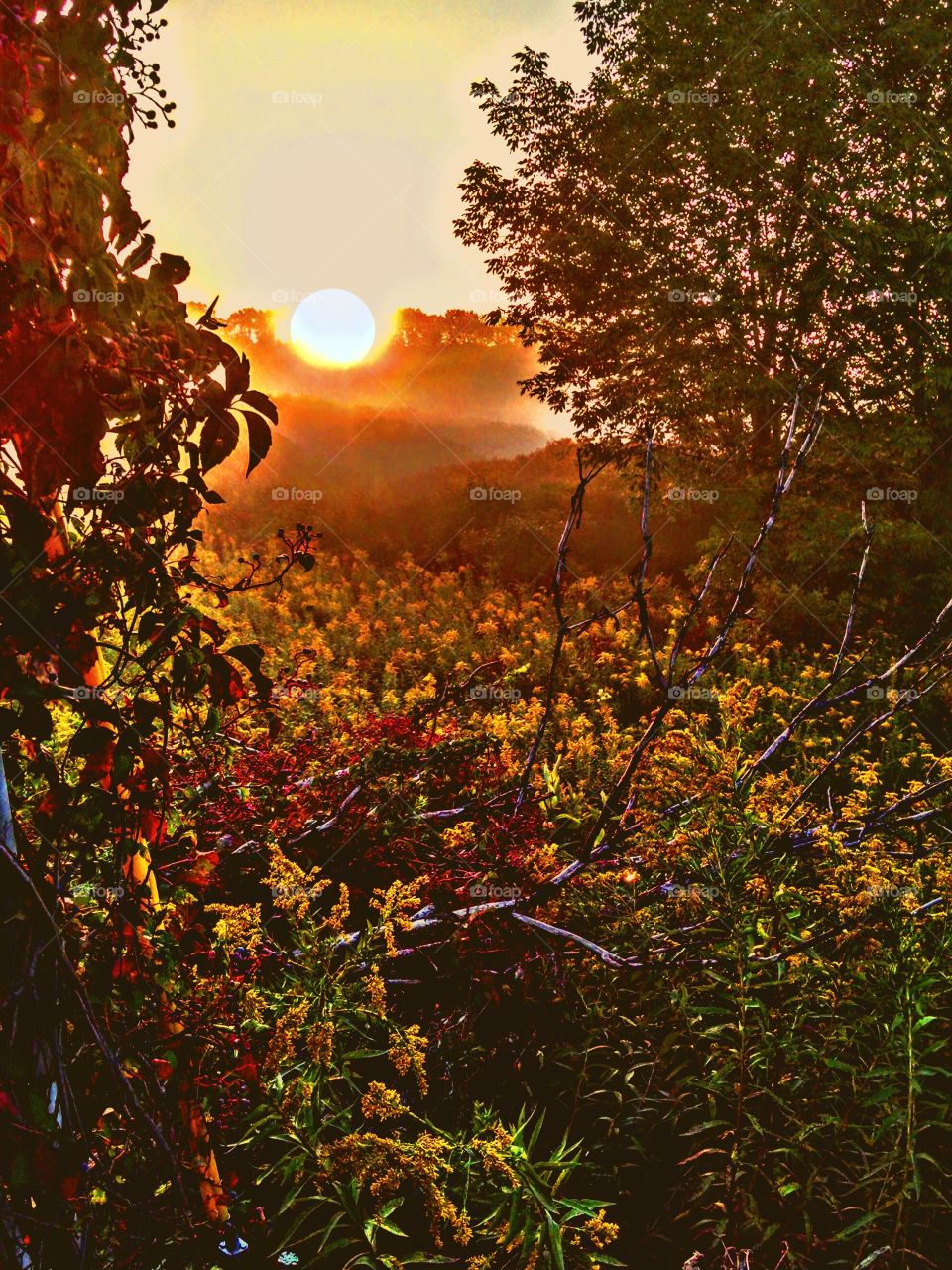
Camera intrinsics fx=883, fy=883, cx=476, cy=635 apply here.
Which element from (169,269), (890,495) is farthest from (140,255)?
(890,495)

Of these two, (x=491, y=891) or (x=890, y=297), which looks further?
(x=890, y=297)

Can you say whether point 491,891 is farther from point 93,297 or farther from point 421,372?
point 421,372

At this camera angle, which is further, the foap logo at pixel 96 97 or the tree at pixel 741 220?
the tree at pixel 741 220

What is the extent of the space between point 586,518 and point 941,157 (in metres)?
8.32

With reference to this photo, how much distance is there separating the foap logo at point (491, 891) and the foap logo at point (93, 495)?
2.39 m

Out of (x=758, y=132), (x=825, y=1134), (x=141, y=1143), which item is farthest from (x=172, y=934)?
(x=758, y=132)

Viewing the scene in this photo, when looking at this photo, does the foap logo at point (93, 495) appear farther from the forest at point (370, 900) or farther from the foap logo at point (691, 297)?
the foap logo at point (691, 297)

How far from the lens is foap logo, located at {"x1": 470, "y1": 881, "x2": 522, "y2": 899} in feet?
11.8

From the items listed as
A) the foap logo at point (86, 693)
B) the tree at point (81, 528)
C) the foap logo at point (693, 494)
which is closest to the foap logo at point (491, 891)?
the tree at point (81, 528)

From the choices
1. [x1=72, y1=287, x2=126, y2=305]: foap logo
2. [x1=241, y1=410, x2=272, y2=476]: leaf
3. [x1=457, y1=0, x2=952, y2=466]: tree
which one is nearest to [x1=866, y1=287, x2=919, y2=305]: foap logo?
[x1=457, y1=0, x2=952, y2=466]: tree

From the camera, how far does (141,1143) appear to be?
195 centimetres

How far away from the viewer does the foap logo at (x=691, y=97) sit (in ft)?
34.8

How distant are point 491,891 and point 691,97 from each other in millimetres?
10691

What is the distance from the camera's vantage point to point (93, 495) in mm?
1704
